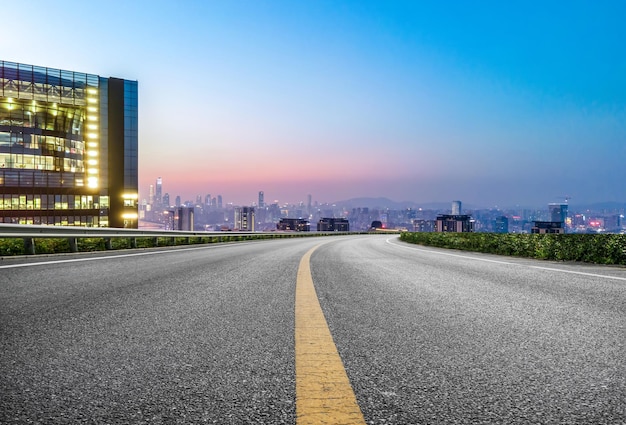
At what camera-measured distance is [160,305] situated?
434cm

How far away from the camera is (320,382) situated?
2.15 metres

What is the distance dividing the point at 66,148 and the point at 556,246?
93302 mm

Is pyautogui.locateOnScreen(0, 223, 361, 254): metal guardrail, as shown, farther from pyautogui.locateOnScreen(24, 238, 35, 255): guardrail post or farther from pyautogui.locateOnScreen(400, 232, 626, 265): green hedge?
pyautogui.locateOnScreen(400, 232, 626, 265): green hedge

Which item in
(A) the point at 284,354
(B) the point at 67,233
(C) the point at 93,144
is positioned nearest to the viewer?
(A) the point at 284,354

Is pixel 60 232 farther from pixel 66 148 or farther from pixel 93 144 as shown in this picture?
pixel 93 144

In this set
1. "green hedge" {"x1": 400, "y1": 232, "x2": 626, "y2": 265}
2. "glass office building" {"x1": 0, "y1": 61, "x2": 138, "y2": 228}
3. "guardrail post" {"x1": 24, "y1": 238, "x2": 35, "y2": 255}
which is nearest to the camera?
"guardrail post" {"x1": 24, "y1": 238, "x2": 35, "y2": 255}

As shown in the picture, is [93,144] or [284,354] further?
[93,144]

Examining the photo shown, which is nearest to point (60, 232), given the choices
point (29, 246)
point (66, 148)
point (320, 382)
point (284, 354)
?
point (29, 246)

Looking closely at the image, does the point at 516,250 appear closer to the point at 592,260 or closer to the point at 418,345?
the point at 592,260

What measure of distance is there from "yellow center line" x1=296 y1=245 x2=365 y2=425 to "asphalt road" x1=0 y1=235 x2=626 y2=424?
0.19ft

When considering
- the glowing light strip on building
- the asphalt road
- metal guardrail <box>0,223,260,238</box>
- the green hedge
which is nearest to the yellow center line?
the asphalt road

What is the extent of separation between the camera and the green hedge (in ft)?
38.0

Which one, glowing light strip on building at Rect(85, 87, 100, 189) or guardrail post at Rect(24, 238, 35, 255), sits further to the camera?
glowing light strip on building at Rect(85, 87, 100, 189)

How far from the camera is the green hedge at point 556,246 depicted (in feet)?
38.0
